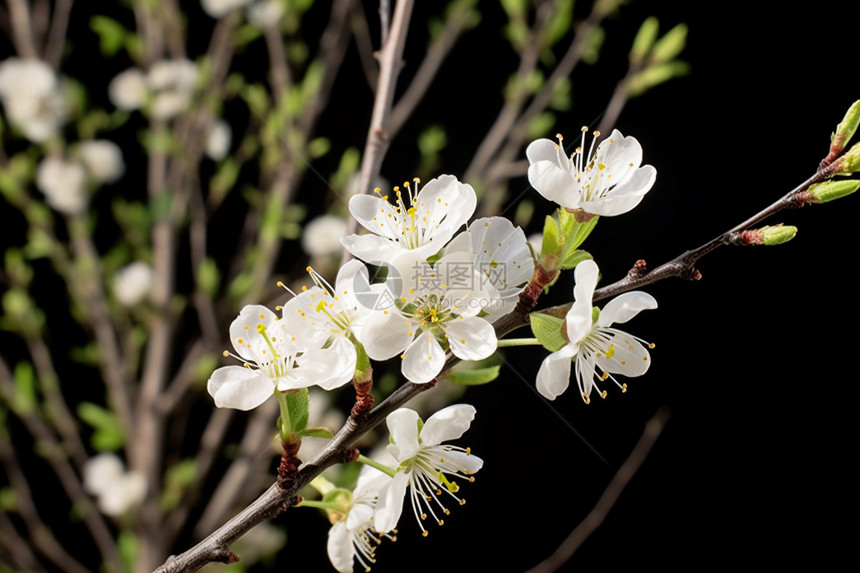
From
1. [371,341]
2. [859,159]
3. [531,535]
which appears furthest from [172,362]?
[859,159]

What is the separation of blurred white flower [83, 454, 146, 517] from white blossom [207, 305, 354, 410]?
0.99 metres

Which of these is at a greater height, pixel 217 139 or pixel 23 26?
pixel 23 26

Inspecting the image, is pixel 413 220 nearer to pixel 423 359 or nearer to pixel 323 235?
pixel 423 359

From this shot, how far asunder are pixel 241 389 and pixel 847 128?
1.34ft

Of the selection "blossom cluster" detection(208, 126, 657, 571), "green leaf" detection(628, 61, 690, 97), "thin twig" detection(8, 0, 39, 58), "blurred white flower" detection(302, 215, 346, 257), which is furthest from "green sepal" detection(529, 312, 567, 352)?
"thin twig" detection(8, 0, 39, 58)

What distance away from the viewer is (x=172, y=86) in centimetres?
138

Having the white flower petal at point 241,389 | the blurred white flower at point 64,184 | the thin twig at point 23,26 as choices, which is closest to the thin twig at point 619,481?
the white flower petal at point 241,389

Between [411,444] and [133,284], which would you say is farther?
[133,284]

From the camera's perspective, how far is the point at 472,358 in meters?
0.42

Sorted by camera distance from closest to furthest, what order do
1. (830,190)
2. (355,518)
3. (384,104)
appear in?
(830,190) → (355,518) → (384,104)

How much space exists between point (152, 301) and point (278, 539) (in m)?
0.57

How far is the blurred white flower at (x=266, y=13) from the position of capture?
1.34 m

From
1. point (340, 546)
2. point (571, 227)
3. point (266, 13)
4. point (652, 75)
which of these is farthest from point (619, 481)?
point (266, 13)

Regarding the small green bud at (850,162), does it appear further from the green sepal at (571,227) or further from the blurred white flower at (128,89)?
the blurred white flower at (128,89)
